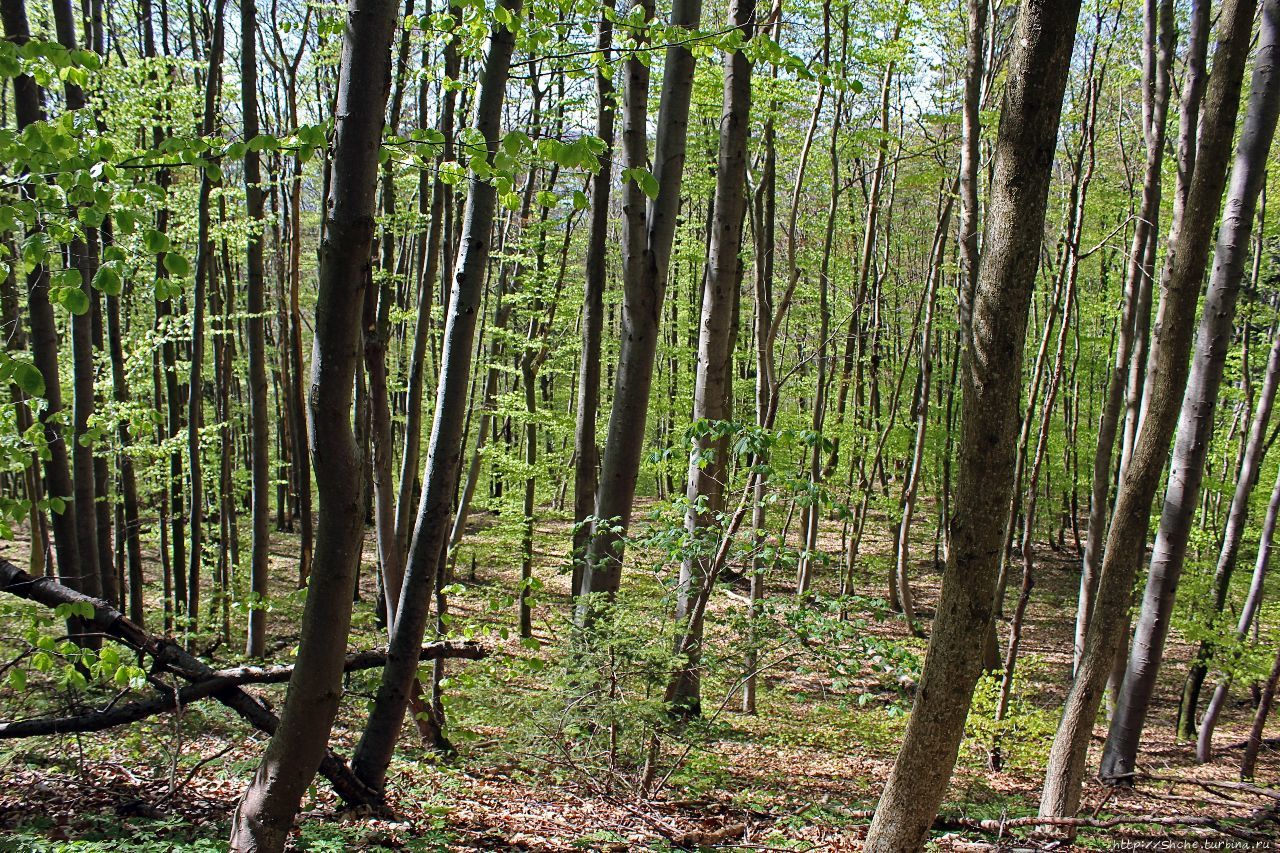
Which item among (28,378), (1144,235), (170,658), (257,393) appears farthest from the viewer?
(257,393)

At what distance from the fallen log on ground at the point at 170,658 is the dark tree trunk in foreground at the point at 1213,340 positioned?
5381mm

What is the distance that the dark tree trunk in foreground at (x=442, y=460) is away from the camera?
3957 millimetres

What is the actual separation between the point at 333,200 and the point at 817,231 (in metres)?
16.2

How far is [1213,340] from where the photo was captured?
5.97m

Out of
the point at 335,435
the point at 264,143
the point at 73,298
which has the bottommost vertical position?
the point at 335,435

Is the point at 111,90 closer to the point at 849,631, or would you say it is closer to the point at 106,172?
the point at 106,172

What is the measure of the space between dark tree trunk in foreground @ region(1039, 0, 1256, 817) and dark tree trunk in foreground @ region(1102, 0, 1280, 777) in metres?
0.97

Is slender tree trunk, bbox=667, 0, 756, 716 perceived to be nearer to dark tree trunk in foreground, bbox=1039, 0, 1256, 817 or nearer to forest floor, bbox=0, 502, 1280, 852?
forest floor, bbox=0, 502, 1280, 852

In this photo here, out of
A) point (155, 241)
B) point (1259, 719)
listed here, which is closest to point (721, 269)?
point (155, 241)

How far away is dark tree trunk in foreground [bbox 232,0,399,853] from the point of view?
2676mm

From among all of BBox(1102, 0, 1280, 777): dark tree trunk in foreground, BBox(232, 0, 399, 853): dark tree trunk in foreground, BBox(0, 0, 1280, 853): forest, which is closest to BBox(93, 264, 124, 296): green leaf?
BBox(0, 0, 1280, 853): forest

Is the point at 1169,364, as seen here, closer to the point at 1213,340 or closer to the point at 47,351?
the point at 1213,340

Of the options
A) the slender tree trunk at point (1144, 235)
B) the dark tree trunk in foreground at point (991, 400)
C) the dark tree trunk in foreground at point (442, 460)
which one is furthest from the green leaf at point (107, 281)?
the slender tree trunk at point (1144, 235)

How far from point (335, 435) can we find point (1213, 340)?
649 centimetres
